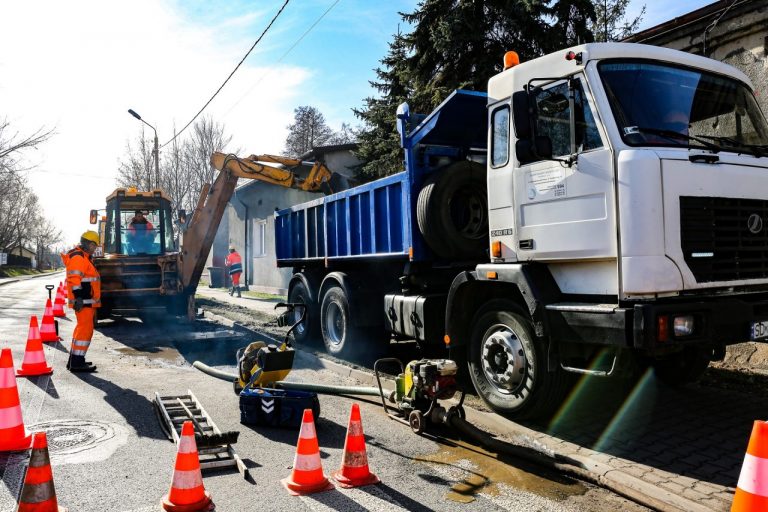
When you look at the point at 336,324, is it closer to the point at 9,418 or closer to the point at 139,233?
the point at 9,418

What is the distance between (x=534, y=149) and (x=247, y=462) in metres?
3.29

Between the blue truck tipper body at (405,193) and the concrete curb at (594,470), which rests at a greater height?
the blue truck tipper body at (405,193)

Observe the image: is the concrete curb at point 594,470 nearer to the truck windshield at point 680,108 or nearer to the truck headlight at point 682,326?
the truck headlight at point 682,326

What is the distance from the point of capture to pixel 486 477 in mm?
3943

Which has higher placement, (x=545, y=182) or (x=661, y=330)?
(x=545, y=182)

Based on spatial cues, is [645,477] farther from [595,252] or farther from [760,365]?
[760,365]

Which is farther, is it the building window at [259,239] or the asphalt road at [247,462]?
the building window at [259,239]

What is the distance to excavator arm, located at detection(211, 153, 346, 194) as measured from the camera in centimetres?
1144

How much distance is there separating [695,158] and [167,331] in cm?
1060

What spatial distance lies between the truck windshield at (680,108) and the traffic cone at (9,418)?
5.19 metres

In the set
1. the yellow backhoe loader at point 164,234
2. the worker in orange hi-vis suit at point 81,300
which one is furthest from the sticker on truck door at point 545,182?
the yellow backhoe loader at point 164,234

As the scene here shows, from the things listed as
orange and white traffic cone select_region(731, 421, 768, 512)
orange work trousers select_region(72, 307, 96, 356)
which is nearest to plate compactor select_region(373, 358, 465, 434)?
orange and white traffic cone select_region(731, 421, 768, 512)

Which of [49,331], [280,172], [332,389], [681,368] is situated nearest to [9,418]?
[332,389]

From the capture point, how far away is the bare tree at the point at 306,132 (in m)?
51.5
